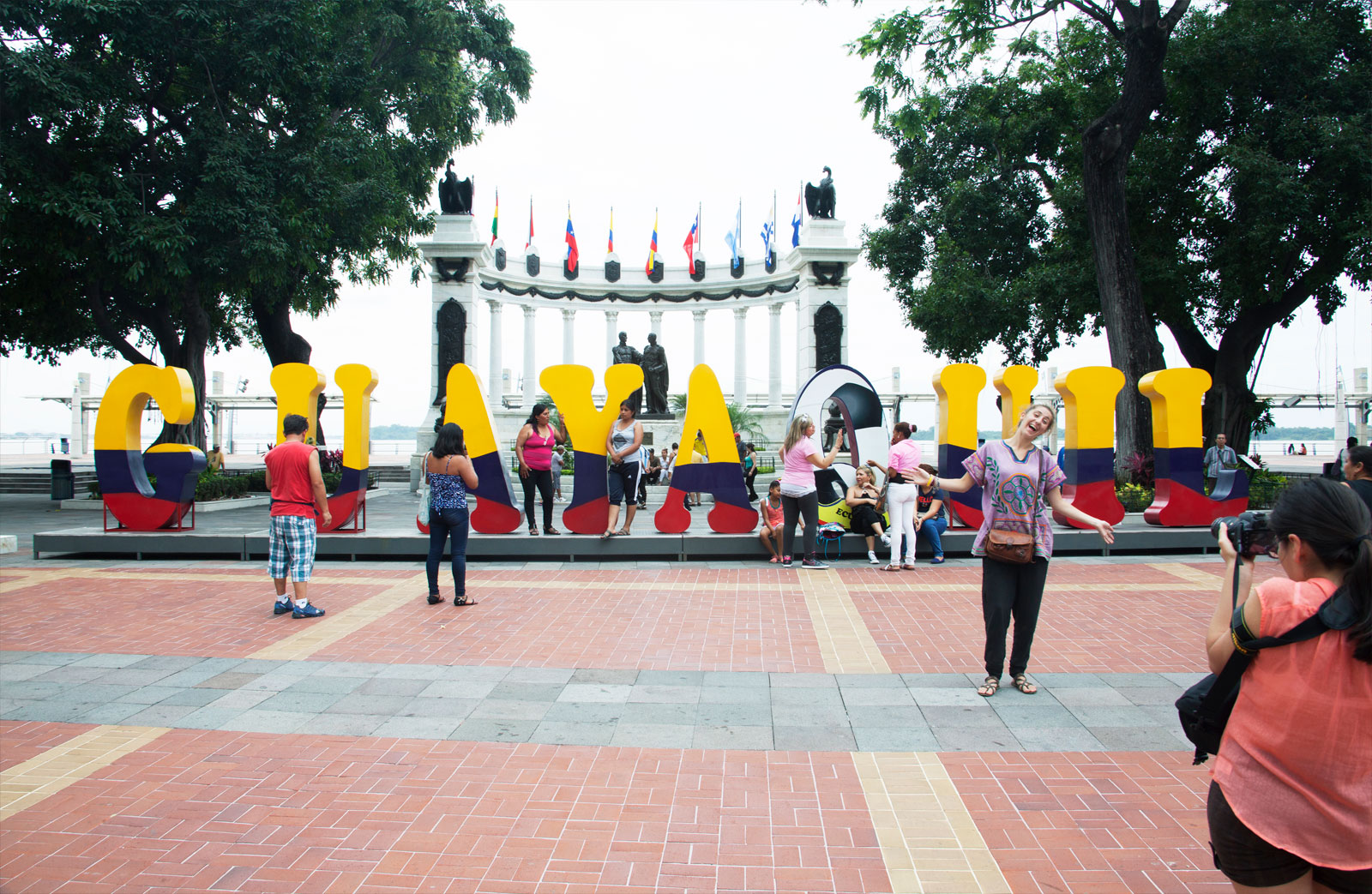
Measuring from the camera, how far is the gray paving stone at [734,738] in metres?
4.34

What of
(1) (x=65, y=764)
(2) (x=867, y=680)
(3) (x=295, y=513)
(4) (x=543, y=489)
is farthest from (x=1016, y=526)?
(4) (x=543, y=489)

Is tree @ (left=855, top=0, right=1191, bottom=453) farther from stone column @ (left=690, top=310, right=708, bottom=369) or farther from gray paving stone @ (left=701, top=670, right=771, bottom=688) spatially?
stone column @ (left=690, top=310, right=708, bottom=369)

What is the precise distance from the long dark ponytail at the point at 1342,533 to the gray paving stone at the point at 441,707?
4209mm

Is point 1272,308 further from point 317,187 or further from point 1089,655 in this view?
point 317,187

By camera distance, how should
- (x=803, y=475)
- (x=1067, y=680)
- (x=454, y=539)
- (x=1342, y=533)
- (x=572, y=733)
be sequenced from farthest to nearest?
1. (x=803, y=475)
2. (x=454, y=539)
3. (x=1067, y=680)
4. (x=572, y=733)
5. (x=1342, y=533)

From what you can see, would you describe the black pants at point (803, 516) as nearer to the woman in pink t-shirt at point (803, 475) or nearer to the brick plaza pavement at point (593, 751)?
the woman in pink t-shirt at point (803, 475)

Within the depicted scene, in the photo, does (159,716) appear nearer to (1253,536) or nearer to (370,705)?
(370,705)

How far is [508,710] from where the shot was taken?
4.89m

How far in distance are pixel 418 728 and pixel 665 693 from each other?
5.00 ft

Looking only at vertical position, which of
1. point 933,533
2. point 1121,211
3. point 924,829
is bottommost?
point 924,829

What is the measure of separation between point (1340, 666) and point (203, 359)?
926 inches

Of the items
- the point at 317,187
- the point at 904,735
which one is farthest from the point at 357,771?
the point at 317,187

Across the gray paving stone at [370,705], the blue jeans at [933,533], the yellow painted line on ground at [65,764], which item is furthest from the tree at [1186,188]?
the yellow painted line on ground at [65,764]

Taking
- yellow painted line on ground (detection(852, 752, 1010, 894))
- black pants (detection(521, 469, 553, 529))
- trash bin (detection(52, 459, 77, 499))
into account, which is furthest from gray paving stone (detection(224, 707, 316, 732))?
trash bin (detection(52, 459, 77, 499))
